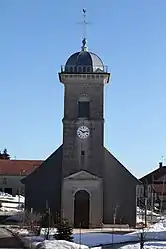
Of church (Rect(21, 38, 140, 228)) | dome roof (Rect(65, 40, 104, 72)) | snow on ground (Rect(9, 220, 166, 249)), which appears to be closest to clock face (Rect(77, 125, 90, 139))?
church (Rect(21, 38, 140, 228))

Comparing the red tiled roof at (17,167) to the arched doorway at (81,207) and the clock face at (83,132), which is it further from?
the clock face at (83,132)

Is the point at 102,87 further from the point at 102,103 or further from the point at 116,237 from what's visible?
the point at 116,237

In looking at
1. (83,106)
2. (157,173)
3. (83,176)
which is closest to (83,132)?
(83,106)

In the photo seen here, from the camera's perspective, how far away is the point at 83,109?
45.8m

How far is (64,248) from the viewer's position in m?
24.1

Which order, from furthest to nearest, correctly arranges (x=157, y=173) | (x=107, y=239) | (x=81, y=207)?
1. (x=157, y=173)
2. (x=81, y=207)
3. (x=107, y=239)

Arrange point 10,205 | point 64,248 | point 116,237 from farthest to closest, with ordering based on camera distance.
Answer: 1. point 10,205
2. point 116,237
3. point 64,248

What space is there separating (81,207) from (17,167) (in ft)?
188

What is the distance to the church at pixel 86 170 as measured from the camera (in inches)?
1778

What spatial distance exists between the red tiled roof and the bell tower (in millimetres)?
52060

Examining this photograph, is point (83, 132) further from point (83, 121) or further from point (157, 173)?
point (157, 173)

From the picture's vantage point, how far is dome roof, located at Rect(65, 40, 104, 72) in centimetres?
4622

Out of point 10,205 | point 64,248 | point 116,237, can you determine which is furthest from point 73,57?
point 10,205

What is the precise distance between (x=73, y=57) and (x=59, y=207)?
1160 centimetres
